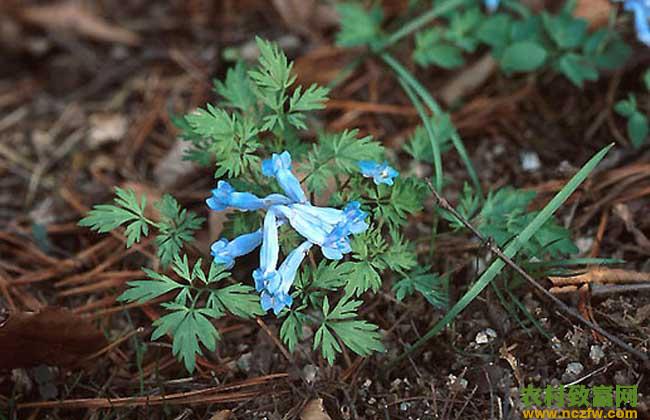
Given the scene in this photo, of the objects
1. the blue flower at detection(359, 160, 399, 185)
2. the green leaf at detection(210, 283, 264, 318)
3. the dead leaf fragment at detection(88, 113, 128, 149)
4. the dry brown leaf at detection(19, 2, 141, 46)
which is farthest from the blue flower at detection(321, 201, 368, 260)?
the dry brown leaf at detection(19, 2, 141, 46)

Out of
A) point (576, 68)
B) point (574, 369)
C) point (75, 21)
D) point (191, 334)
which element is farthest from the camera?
point (75, 21)

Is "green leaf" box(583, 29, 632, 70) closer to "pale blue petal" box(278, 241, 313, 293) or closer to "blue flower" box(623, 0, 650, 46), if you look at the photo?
"blue flower" box(623, 0, 650, 46)

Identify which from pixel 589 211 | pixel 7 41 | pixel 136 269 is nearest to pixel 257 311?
pixel 136 269

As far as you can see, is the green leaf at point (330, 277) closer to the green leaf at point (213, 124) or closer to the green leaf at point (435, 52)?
the green leaf at point (213, 124)

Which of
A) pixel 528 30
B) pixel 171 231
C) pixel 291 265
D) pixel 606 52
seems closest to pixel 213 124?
pixel 171 231

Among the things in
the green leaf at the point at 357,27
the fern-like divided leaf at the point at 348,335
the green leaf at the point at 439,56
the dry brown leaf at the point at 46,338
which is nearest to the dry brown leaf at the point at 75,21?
the green leaf at the point at 357,27

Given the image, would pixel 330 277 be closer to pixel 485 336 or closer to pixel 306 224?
pixel 306 224

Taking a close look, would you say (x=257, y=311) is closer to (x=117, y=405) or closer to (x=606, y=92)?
(x=117, y=405)
